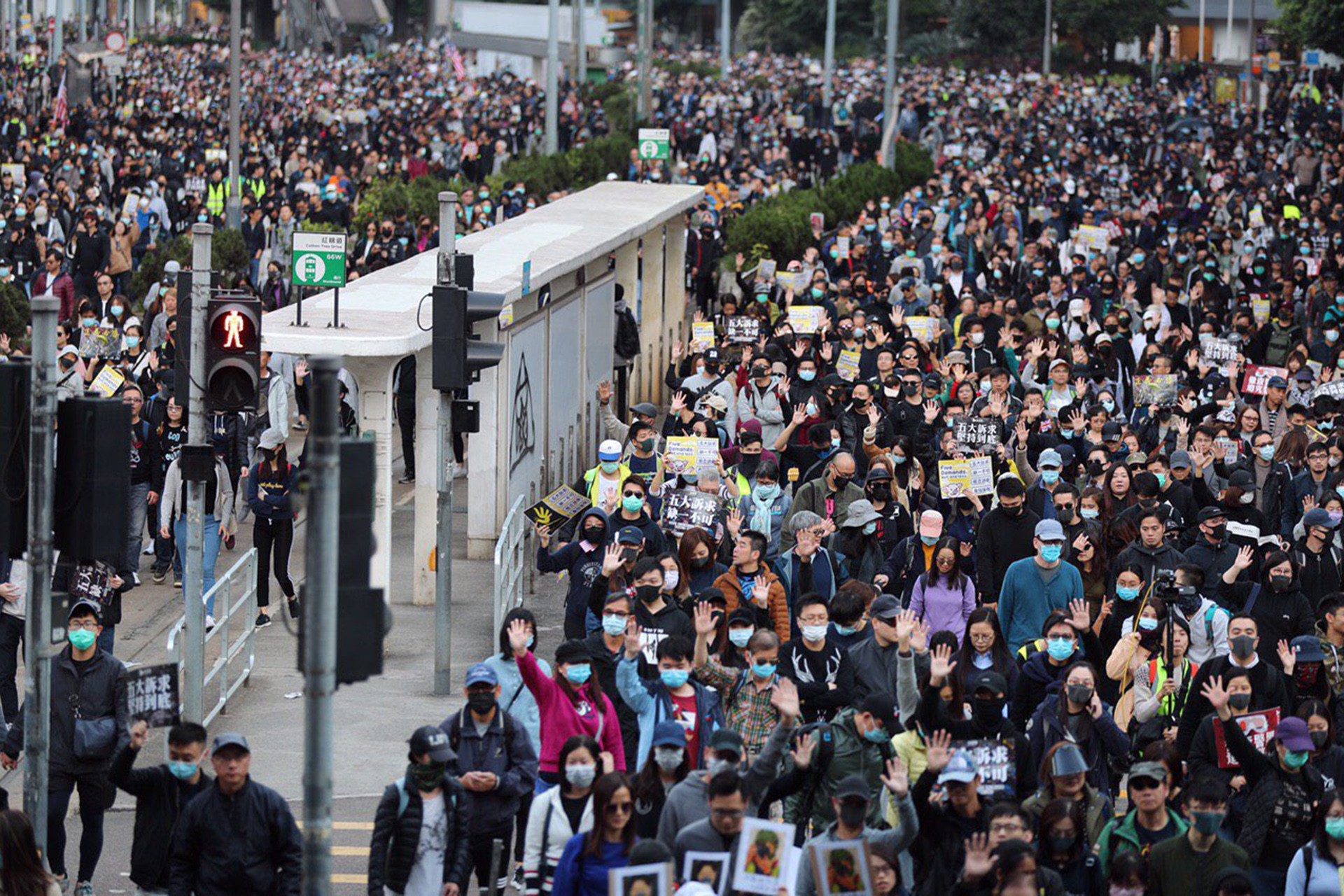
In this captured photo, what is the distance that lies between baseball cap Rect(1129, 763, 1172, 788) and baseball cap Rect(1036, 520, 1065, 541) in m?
3.44

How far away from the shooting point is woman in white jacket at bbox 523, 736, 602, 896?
1005 centimetres

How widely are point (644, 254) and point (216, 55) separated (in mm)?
66052

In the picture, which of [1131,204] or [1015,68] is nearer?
[1131,204]

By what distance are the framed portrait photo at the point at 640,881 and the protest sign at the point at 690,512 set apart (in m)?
6.01

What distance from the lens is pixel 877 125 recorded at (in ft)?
173

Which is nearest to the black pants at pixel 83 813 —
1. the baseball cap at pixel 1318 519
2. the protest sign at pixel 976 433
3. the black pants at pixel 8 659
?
the black pants at pixel 8 659

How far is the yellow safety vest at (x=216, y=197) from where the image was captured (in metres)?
34.7

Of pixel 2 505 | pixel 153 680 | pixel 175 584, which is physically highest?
pixel 2 505

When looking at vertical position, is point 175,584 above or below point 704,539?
below

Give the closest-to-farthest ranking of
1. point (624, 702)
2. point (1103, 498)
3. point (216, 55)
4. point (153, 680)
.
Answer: point (153, 680), point (624, 702), point (1103, 498), point (216, 55)

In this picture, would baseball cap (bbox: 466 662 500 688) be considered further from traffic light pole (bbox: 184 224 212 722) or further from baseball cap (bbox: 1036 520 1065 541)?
baseball cap (bbox: 1036 520 1065 541)

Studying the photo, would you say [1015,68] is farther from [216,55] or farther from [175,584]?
[175,584]

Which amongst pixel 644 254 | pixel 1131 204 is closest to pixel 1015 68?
pixel 1131 204

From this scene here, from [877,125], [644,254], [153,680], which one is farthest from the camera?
[877,125]
